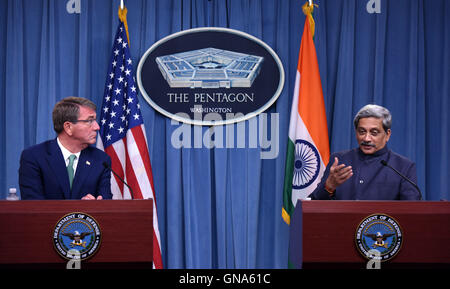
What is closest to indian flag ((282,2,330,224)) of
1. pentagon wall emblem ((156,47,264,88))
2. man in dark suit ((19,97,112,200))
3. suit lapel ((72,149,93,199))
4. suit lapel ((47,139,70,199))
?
pentagon wall emblem ((156,47,264,88))

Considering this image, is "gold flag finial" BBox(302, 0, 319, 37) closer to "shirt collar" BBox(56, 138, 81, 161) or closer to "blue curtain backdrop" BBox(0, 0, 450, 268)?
"blue curtain backdrop" BBox(0, 0, 450, 268)

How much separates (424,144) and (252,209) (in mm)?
1565

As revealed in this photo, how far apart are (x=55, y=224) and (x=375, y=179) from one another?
183cm

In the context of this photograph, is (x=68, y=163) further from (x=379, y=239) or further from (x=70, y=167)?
(x=379, y=239)

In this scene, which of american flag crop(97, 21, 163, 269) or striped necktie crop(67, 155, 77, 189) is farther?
american flag crop(97, 21, 163, 269)

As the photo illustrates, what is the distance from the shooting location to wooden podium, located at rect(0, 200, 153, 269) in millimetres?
2188

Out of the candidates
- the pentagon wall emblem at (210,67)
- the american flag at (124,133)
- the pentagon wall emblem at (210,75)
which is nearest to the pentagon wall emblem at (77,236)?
the american flag at (124,133)

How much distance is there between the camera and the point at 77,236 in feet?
7.20

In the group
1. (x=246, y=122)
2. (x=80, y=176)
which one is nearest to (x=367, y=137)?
(x=246, y=122)

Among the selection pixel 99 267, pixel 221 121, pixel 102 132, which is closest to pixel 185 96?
pixel 221 121

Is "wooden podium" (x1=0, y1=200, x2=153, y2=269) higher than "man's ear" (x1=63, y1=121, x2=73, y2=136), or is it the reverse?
"man's ear" (x1=63, y1=121, x2=73, y2=136)

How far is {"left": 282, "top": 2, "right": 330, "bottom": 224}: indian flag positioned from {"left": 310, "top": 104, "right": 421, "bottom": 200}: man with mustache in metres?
0.95

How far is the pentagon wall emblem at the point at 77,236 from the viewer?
2182 mm

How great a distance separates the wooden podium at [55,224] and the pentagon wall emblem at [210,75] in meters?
2.30
